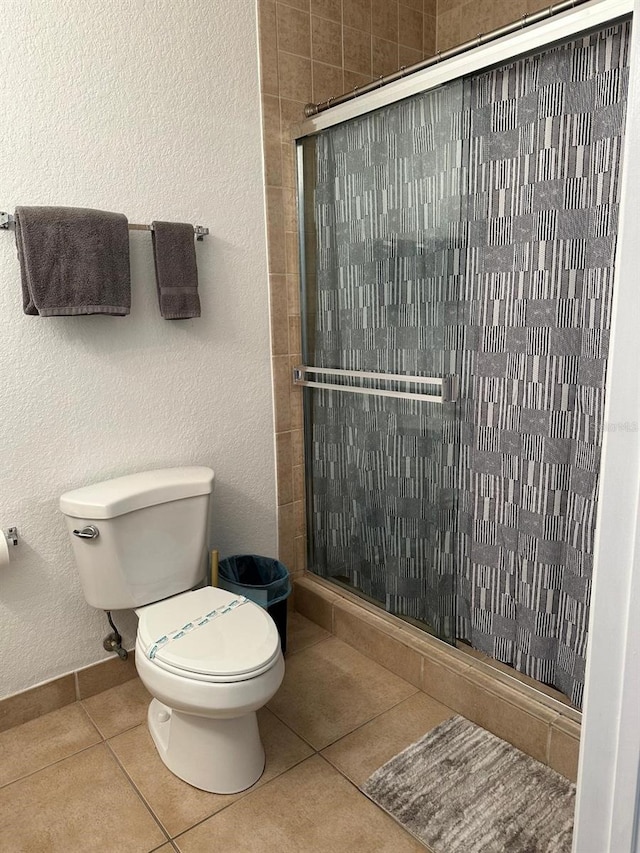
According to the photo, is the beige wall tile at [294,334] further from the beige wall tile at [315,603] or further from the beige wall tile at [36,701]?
the beige wall tile at [36,701]

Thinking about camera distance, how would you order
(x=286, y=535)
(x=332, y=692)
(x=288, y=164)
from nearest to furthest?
(x=332, y=692), (x=288, y=164), (x=286, y=535)

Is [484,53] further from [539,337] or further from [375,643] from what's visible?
[375,643]

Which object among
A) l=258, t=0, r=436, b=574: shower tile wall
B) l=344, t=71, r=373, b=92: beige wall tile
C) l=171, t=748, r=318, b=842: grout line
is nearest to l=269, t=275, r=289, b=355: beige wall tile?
l=258, t=0, r=436, b=574: shower tile wall

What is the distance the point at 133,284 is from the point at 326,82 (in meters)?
1.09

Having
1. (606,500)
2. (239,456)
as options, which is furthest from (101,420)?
(606,500)

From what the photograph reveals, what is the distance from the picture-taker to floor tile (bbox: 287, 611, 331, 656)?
231cm

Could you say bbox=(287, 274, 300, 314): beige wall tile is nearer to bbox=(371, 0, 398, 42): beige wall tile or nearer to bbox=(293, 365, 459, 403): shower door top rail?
bbox=(293, 365, 459, 403): shower door top rail

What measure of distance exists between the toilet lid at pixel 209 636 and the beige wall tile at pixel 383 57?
81.7 inches

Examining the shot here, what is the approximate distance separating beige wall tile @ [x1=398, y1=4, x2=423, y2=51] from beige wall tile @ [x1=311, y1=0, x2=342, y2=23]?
0.33 metres

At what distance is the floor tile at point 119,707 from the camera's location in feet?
6.29

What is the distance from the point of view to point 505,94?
62.5 inches

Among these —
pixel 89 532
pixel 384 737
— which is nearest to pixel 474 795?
pixel 384 737

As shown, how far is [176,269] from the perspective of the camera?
6.47 feet

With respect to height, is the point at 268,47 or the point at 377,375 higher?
the point at 268,47
